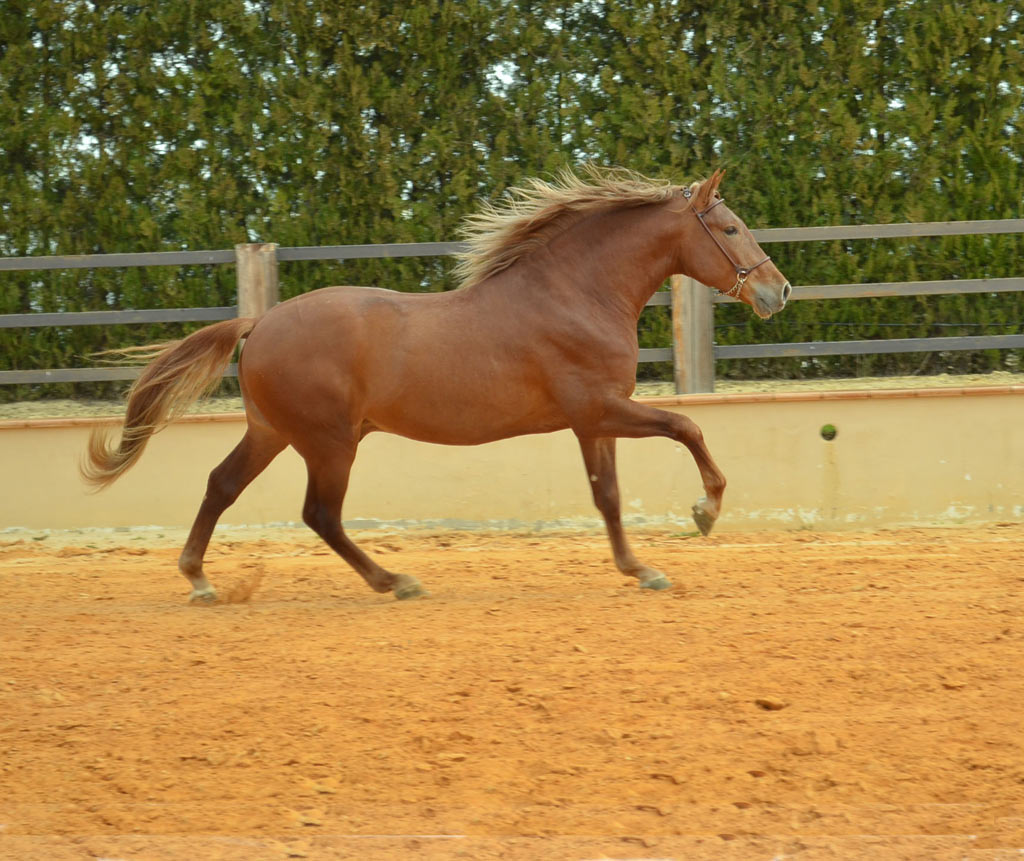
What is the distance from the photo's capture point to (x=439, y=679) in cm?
430

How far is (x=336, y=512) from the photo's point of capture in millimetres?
5871

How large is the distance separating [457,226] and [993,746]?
19.9 ft

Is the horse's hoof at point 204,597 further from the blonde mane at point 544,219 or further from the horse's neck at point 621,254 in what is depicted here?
the horse's neck at point 621,254

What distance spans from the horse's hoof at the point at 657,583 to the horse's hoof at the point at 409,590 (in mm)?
1144

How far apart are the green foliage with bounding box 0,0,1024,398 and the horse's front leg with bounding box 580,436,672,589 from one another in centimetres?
293

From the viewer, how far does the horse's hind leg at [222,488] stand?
601 cm

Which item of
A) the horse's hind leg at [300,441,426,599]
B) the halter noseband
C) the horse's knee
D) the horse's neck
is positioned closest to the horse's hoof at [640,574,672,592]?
the horse's hind leg at [300,441,426,599]

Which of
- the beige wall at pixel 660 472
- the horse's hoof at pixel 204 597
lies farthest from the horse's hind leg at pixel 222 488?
the beige wall at pixel 660 472

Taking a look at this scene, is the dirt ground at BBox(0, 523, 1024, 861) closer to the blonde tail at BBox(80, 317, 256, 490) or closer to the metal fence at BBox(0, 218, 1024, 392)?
the blonde tail at BBox(80, 317, 256, 490)

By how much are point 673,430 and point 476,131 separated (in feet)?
13.0

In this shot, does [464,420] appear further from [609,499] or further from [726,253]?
[726,253]

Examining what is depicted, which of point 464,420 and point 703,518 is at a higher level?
point 464,420

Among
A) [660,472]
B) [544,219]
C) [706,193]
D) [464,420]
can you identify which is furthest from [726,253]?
[660,472]

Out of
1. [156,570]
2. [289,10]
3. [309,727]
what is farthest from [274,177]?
[309,727]
